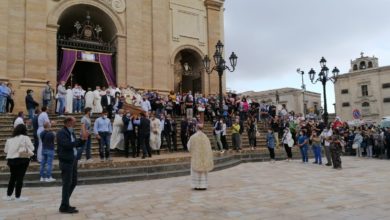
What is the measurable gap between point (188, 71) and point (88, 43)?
7.64 m

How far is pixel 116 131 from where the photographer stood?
13.0m

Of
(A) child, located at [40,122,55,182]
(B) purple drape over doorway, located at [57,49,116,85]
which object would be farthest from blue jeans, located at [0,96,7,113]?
(A) child, located at [40,122,55,182]

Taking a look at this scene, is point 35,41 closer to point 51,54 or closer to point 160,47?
point 51,54

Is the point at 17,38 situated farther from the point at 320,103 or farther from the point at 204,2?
the point at 320,103

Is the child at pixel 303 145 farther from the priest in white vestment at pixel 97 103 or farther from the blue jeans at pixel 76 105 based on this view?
the blue jeans at pixel 76 105

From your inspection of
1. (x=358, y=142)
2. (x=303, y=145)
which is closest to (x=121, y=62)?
(x=303, y=145)

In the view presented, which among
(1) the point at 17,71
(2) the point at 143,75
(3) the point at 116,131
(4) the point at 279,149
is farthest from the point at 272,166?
(1) the point at 17,71

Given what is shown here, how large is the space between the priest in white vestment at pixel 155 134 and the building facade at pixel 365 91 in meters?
45.0

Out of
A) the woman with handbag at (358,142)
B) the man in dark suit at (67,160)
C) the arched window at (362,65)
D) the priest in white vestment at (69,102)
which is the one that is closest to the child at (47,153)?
the man in dark suit at (67,160)

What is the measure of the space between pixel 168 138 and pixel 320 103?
184 feet

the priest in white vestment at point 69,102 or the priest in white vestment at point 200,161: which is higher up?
the priest in white vestment at point 69,102

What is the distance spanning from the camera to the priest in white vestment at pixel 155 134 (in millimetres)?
13557

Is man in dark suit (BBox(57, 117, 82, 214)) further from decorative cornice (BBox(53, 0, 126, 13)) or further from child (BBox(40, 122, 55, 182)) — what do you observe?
decorative cornice (BBox(53, 0, 126, 13))

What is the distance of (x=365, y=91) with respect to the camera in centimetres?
5378
